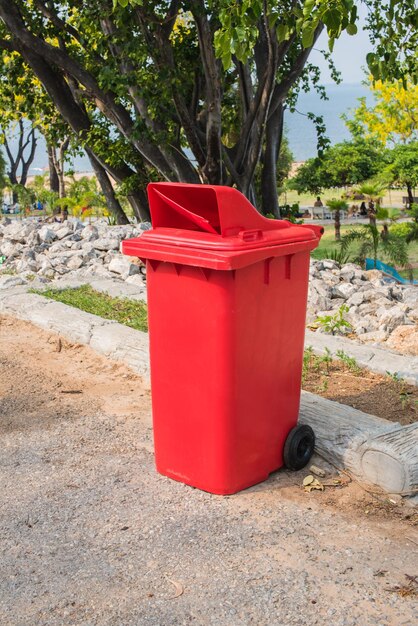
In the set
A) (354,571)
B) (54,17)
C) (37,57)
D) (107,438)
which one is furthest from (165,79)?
(354,571)

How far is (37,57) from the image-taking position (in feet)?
44.6

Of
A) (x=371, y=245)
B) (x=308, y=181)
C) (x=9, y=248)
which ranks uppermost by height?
(x=9, y=248)

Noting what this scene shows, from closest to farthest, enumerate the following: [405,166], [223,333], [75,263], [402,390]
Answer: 1. [223,333]
2. [402,390]
3. [75,263]
4. [405,166]

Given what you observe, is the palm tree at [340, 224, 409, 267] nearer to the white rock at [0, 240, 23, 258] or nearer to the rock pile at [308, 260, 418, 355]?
the rock pile at [308, 260, 418, 355]

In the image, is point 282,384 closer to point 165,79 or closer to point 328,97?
point 165,79

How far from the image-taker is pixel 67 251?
10797 mm

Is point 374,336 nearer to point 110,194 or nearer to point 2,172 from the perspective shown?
point 110,194

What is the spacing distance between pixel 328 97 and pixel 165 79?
5724 millimetres

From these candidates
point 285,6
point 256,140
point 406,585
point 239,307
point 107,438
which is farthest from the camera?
point 256,140

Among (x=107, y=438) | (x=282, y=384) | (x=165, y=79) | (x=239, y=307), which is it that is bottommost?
(x=107, y=438)

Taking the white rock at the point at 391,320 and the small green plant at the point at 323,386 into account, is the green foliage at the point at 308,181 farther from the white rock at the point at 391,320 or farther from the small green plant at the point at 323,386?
the small green plant at the point at 323,386

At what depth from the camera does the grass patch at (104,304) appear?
23.4 feet

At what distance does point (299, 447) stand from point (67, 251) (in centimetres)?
721

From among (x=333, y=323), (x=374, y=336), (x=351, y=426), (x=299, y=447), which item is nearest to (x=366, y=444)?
(x=351, y=426)
